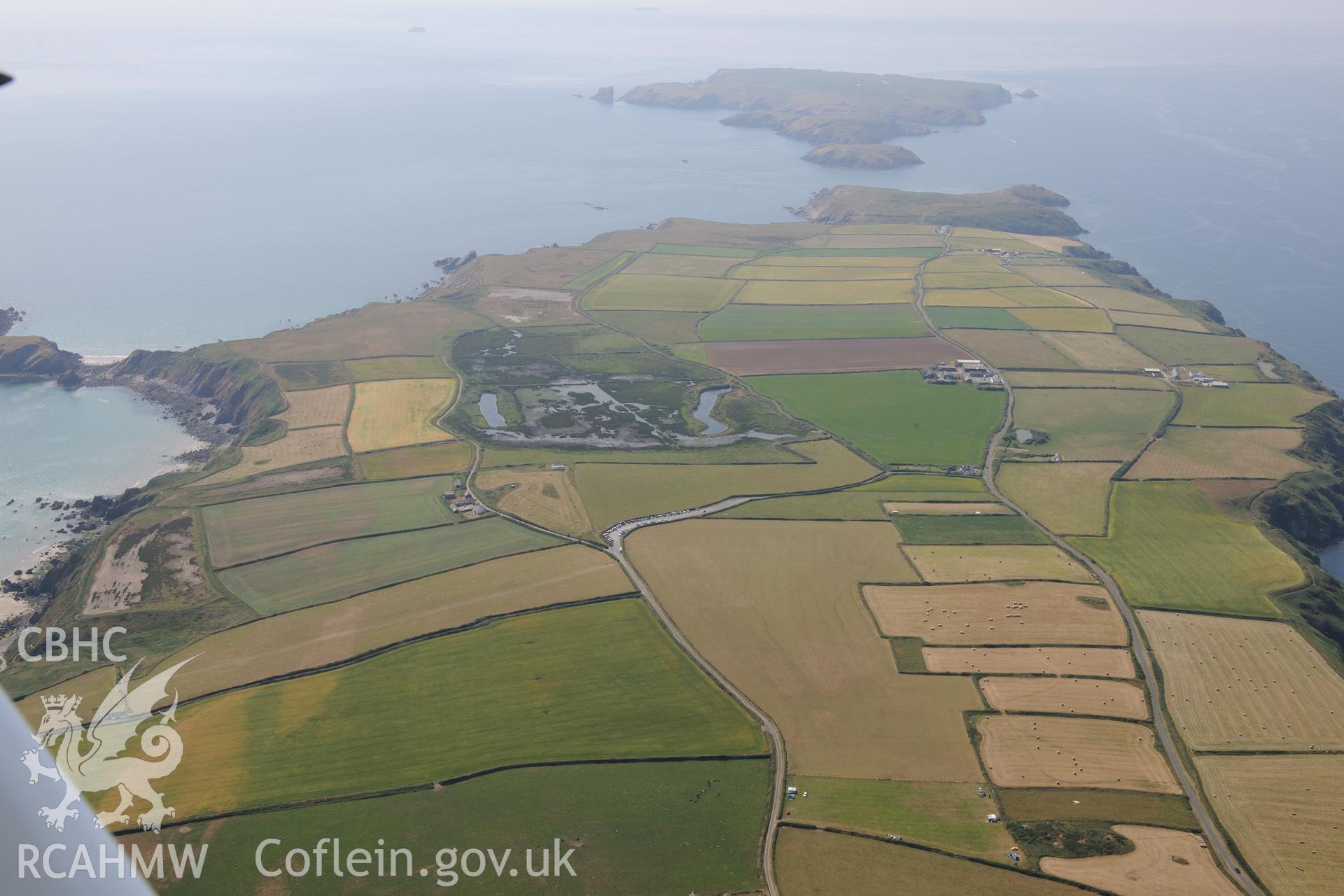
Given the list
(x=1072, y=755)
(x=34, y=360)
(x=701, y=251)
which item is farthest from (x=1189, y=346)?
(x=34, y=360)

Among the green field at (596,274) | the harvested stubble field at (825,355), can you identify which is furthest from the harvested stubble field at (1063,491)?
the green field at (596,274)

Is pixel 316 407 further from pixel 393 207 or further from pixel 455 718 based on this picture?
pixel 393 207

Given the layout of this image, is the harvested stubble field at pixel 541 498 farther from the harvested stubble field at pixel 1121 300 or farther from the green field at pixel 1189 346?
the harvested stubble field at pixel 1121 300

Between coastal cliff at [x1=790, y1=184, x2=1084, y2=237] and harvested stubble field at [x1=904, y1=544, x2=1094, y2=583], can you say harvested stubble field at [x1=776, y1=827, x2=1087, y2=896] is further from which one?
coastal cliff at [x1=790, y1=184, x2=1084, y2=237]

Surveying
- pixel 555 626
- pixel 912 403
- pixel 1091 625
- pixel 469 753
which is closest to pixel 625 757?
pixel 469 753

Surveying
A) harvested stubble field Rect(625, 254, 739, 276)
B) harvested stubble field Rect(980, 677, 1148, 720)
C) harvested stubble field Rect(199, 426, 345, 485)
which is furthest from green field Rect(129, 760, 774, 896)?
harvested stubble field Rect(625, 254, 739, 276)

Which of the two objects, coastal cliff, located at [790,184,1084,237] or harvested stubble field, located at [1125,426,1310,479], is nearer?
harvested stubble field, located at [1125,426,1310,479]
